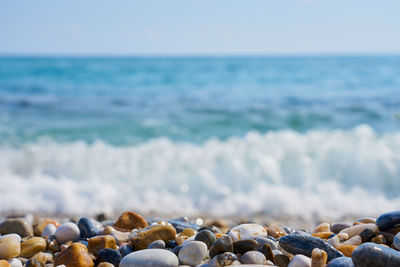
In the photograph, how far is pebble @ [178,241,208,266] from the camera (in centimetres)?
163

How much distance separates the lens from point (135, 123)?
760cm

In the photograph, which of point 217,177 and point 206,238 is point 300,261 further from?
point 217,177

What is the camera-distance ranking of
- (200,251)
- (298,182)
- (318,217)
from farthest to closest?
(298,182) < (318,217) < (200,251)

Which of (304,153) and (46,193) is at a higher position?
(304,153)

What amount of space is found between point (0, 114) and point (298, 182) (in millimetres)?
6901

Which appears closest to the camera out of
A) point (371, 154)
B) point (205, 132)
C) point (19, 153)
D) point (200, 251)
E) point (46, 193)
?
point (200, 251)

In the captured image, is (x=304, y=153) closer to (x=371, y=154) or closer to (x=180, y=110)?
(x=371, y=154)

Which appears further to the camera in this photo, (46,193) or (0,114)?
(0,114)

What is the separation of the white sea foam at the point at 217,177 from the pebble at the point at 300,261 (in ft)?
6.84

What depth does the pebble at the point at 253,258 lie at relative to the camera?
5.27 ft

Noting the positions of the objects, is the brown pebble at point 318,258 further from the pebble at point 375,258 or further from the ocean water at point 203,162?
the ocean water at point 203,162

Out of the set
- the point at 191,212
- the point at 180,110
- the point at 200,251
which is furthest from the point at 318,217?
the point at 180,110

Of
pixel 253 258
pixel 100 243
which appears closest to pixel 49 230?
pixel 100 243

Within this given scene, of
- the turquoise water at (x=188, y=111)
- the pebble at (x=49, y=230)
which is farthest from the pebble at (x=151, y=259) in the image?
the turquoise water at (x=188, y=111)
